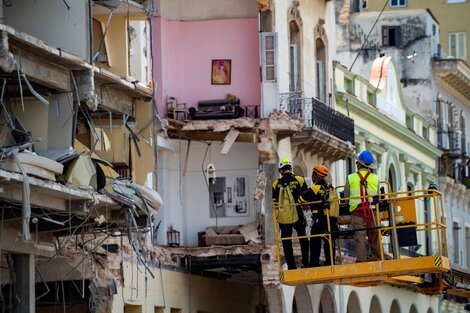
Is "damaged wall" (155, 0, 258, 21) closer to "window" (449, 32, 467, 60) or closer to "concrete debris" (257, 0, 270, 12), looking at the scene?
"concrete debris" (257, 0, 270, 12)

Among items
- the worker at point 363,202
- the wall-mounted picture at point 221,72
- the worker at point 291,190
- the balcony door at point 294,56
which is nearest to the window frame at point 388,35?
the balcony door at point 294,56

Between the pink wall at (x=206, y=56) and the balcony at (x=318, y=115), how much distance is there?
0.90 m

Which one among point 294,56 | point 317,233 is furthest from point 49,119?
point 294,56

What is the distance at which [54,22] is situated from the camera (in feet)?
102

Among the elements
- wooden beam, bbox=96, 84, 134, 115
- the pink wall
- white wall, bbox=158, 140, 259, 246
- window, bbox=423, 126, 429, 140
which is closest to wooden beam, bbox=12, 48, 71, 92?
wooden beam, bbox=96, 84, 134, 115

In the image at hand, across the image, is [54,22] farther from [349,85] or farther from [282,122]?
[349,85]

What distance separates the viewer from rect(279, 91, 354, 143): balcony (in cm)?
4494

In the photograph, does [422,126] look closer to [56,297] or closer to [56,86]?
[56,297]

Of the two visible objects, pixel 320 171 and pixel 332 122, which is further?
pixel 332 122

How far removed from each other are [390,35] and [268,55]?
22934mm

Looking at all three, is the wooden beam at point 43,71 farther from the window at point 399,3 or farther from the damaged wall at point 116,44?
the window at point 399,3

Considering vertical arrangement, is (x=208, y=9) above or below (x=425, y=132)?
above

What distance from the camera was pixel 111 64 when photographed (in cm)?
3422

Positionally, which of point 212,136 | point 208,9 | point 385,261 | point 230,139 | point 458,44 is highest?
point 458,44
